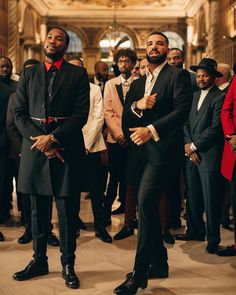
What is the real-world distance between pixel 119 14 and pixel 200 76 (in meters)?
17.5

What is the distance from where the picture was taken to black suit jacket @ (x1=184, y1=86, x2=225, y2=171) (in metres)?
3.90

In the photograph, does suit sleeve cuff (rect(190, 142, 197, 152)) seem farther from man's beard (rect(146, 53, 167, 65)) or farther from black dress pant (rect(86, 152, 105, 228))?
man's beard (rect(146, 53, 167, 65))

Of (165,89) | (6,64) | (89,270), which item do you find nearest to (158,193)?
(165,89)

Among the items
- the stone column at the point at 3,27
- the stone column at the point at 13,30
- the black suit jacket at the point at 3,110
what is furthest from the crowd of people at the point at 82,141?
the stone column at the point at 13,30

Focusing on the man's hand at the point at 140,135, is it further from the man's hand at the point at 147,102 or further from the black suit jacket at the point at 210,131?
the black suit jacket at the point at 210,131

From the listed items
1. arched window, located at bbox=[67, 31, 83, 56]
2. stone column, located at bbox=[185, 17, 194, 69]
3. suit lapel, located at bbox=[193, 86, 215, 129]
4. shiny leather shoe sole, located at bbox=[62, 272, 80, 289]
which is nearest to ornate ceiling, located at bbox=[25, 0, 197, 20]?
stone column, located at bbox=[185, 17, 194, 69]

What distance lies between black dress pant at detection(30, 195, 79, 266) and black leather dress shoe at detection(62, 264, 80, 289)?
0.11ft

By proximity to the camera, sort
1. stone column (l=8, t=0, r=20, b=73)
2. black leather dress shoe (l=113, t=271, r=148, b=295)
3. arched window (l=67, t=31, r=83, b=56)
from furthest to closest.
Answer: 1. arched window (l=67, t=31, r=83, b=56)
2. stone column (l=8, t=0, r=20, b=73)
3. black leather dress shoe (l=113, t=271, r=148, b=295)

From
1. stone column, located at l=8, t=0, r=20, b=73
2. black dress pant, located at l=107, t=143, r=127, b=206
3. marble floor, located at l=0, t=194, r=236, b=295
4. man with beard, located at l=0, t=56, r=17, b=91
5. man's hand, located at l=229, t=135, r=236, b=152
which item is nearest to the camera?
marble floor, located at l=0, t=194, r=236, b=295

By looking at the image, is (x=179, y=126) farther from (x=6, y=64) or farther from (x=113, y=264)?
(x=6, y=64)

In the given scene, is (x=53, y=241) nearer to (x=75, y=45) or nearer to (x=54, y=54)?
(x=54, y=54)

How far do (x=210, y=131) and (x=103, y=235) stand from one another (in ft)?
4.28

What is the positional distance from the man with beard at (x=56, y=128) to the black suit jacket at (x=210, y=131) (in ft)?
3.93

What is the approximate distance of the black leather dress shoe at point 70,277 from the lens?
305 centimetres
